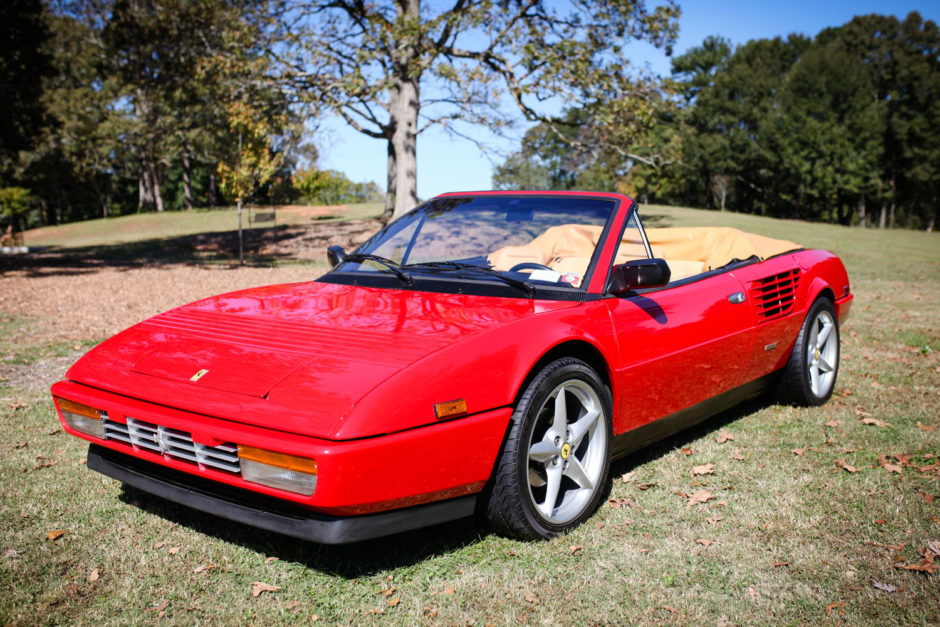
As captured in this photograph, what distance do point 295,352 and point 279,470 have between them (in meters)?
0.52

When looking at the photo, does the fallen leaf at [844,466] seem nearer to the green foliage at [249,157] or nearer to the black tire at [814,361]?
the black tire at [814,361]

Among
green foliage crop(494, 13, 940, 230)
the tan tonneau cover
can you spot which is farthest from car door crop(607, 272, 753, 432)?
green foliage crop(494, 13, 940, 230)

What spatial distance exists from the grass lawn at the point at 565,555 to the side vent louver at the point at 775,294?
83 centimetres

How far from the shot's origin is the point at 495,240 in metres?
3.82

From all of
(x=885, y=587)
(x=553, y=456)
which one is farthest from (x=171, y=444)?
(x=885, y=587)

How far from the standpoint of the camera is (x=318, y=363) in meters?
2.55

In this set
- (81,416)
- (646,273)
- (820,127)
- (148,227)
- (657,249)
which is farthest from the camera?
(820,127)

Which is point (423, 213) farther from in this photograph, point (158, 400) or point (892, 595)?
point (892, 595)

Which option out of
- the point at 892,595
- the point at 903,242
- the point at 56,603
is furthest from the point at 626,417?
the point at 903,242

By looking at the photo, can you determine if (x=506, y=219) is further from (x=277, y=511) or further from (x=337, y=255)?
(x=277, y=511)

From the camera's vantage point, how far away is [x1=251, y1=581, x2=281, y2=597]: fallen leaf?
2595 mm

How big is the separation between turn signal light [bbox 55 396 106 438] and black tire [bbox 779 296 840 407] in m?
4.23

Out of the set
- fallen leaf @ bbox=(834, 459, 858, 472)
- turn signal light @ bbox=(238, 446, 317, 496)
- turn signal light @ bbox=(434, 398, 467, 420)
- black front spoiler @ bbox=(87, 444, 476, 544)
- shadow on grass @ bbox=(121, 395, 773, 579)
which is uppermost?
turn signal light @ bbox=(434, 398, 467, 420)

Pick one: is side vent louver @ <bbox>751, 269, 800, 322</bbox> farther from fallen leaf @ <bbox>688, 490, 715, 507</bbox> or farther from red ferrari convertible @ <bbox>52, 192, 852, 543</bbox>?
fallen leaf @ <bbox>688, 490, 715, 507</bbox>
